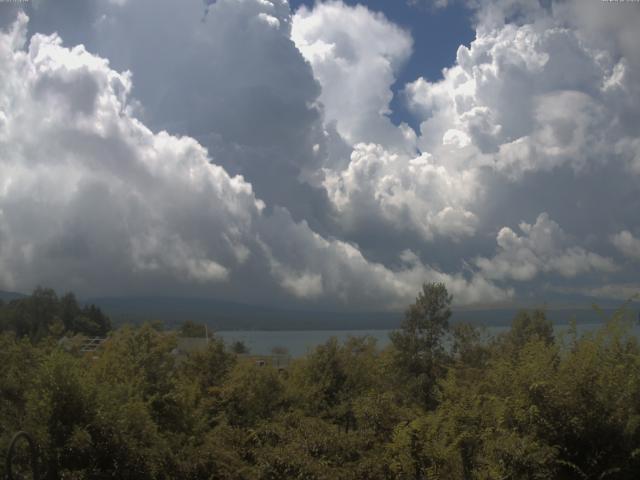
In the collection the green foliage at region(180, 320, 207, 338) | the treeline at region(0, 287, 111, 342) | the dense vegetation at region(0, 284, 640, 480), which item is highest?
the treeline at region(0, 287, 111, 342)

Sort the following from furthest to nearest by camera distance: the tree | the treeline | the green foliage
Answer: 1. the treeline
2. the green foliage
3. the tree

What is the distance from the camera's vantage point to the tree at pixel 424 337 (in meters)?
35.3

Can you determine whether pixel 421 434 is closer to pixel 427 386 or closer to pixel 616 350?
pixel 616 350

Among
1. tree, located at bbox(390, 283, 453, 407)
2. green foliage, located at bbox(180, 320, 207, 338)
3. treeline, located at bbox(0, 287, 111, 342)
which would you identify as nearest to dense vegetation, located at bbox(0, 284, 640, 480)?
tree, located at bbox(390, 283, 453, 407)

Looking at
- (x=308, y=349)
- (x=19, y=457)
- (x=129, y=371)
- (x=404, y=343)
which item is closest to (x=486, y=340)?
(x=404, y=343)

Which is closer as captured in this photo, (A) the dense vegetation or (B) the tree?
(A) the dense vegetation

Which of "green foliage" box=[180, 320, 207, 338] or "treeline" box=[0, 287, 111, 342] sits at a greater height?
"treeline" box=[0, 287, 111, 342]

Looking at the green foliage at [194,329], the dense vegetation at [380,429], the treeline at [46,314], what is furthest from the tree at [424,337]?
the treeline at [46,314]

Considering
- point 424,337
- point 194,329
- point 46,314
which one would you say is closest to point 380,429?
point 424,337

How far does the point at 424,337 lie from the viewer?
1453 inches

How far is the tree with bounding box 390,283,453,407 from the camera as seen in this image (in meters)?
35.3

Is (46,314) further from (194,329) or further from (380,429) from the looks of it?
(380,429)

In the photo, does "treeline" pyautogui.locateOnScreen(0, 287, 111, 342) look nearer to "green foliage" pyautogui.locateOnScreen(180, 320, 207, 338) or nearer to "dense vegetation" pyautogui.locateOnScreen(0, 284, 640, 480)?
"green foliage" pyautogui.locateOnScreen(180, 320, 207, 338)

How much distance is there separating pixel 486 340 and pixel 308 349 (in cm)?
1804
